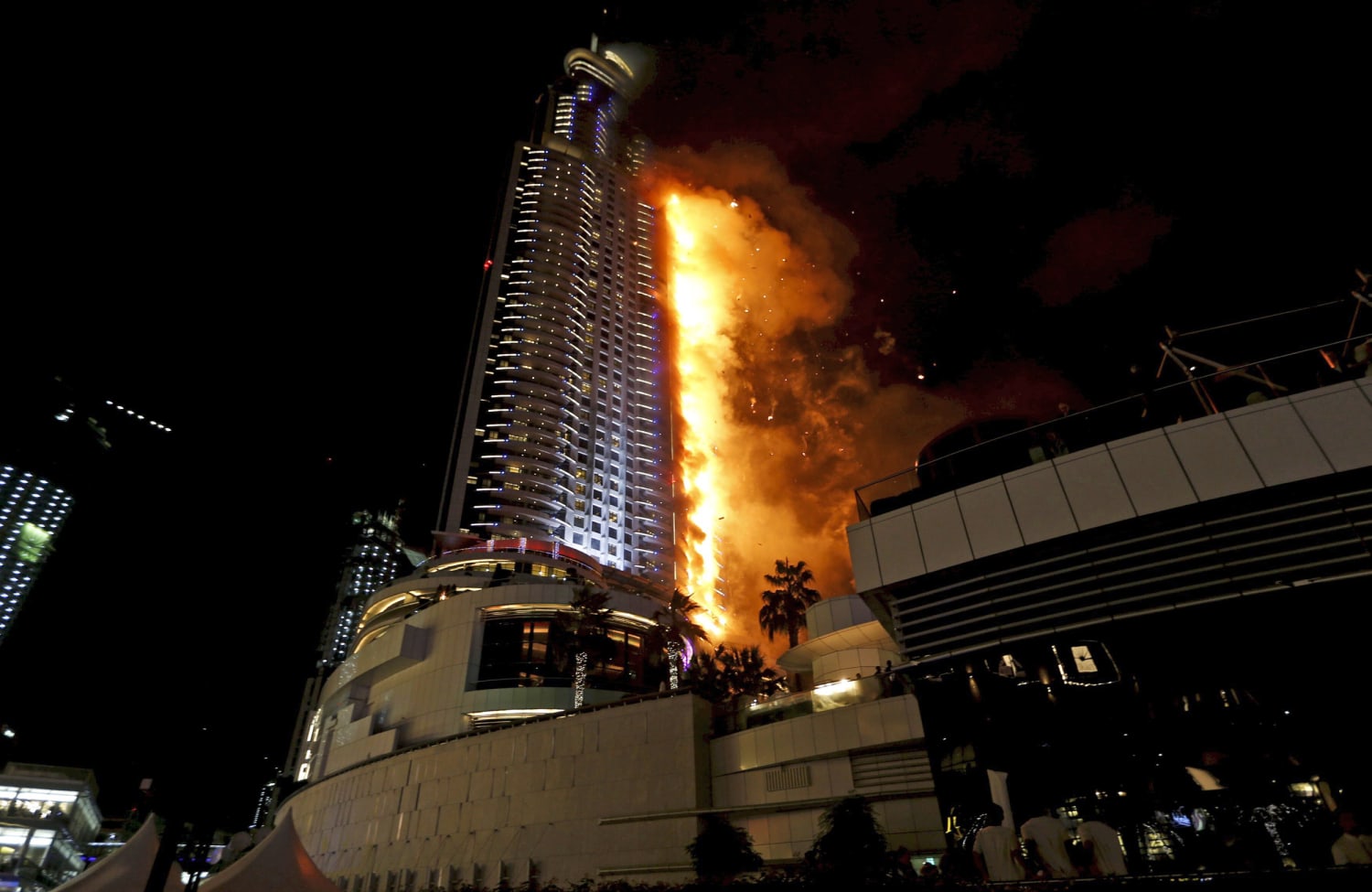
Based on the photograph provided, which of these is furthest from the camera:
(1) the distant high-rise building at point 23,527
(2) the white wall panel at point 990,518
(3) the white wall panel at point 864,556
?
(1) the distant high-rise building at point 23,527

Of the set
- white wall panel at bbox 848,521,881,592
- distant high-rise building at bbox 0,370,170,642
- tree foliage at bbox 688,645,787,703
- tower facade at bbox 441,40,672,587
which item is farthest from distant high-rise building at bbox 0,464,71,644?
white wall panel at bbox 848,521,881,592

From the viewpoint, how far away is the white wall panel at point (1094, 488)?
1188 centimetres

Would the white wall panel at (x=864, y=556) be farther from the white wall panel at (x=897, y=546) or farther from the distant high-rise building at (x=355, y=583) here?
the distant high-rise building at (x=355, y=583)

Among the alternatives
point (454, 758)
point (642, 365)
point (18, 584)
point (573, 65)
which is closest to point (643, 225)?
point (642, 365)

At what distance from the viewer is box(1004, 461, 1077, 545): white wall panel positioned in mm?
12281

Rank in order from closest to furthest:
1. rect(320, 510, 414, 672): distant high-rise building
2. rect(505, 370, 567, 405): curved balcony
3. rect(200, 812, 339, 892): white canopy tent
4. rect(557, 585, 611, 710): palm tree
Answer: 1. rect(200, 812, 339, 892): white canopy tent
2. rect(557, 585, 611, 710): palm tree
3. rect(505, 370, 567, 405): curved balcony
4. rect(320, 510, 414, 672): distant high-rise building

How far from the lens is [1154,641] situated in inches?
453

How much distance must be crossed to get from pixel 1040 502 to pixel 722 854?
12.7 m

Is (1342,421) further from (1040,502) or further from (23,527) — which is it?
(23,527)

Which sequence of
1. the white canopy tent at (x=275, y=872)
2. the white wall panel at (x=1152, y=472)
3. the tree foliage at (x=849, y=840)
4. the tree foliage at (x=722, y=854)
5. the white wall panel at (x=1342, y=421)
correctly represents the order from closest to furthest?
the white wall panel at (x=1342, y=421) → the white wall panel at (x=1152, y=472) → the tree foliage at (x=849, y=840) → the white canopy tent at (x=275, y=872) → the tree foliage at (x=722, y=854)

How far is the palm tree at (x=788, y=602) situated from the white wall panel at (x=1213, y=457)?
43727mm

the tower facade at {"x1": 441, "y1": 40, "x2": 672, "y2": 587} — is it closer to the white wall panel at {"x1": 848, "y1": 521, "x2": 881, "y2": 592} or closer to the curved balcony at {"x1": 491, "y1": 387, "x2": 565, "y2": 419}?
the curved balcony at {"x1": 491, "y1": 387, "x2": 565, "y2": 419}

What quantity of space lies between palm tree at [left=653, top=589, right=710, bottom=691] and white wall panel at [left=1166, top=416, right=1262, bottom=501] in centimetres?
4324

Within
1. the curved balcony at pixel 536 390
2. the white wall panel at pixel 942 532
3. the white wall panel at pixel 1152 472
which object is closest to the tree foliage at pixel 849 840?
the white wall panel at pixel 942 532
